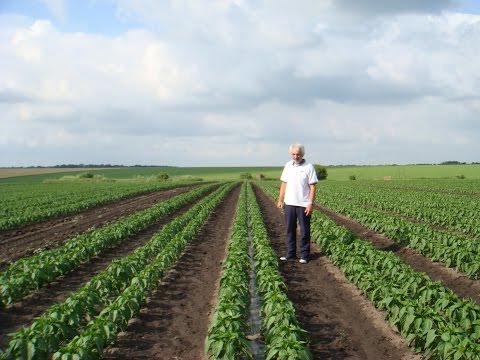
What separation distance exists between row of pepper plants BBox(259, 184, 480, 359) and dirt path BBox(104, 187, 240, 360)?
273cm

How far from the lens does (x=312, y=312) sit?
277 inches

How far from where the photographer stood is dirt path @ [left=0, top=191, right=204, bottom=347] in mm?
6902

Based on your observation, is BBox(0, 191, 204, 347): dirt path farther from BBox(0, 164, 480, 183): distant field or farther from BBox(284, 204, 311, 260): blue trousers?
BBox(0, 164, 480, 183): distant field

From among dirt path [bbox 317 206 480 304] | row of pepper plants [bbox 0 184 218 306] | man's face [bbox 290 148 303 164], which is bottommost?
dirt path [bbox 317 206 480 304]

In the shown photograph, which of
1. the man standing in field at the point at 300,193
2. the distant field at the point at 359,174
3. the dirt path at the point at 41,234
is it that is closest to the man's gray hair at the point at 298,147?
the man standing in field at the point at 300,193

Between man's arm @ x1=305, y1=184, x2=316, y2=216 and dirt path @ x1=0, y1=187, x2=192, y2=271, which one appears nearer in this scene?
man's arm @ x1=305, y1=184, x2=316, y2=216

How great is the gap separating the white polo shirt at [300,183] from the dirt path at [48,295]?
4832 millimetres

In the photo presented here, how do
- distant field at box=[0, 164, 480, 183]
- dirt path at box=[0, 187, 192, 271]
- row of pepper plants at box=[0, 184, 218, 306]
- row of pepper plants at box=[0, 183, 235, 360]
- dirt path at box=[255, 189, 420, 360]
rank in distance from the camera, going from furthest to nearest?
distant field at box=[0, 164, 480, 183] < dirt path at box=[0, 187, 192, 271] < row of pepper plants at box=[0, 184, 218, 306] < dirt path at box=[255, 189, 420, 360] < row of pepper plants at box=[0, 183, 235, 360]

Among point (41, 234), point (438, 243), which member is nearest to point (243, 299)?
point (438, 243)

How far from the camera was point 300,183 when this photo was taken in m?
10.1

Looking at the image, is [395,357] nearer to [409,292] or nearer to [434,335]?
[434,335]

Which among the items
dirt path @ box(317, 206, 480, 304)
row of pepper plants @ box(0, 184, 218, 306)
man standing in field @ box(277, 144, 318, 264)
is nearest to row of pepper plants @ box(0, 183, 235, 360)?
row of pepper plants @ box(0, 184, 218, 306)

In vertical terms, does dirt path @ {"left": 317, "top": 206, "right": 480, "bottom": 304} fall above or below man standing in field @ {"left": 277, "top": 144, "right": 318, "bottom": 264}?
below

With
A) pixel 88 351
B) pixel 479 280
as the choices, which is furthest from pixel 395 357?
pixel 479 280
